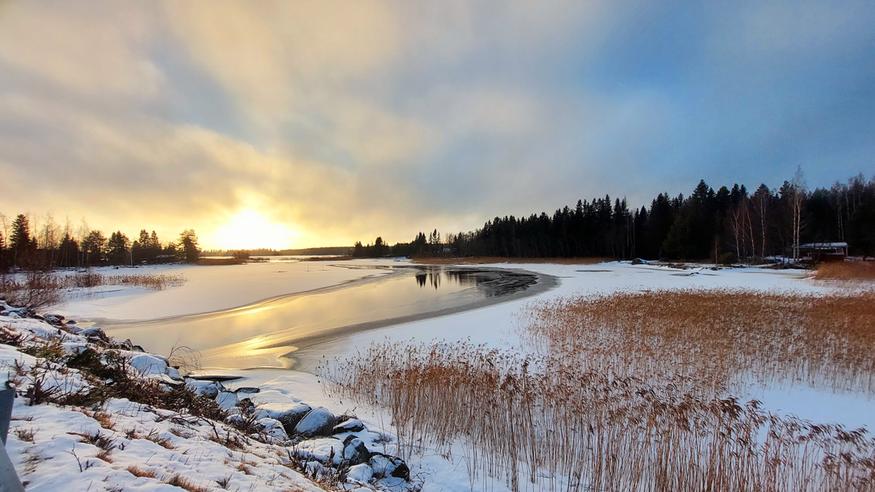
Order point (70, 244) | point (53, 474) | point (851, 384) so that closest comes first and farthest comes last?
point (53, 474) → point (851, 384) → point (70, 244)

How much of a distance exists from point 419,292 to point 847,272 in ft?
109

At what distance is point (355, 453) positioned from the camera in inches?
197

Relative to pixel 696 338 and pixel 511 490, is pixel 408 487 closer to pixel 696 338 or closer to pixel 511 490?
pixel 511 490

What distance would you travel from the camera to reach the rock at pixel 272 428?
5405 mm

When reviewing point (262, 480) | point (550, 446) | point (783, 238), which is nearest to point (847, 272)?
point (783, 238)

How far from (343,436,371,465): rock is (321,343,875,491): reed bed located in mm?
963

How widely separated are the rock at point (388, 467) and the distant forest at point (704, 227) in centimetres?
5716

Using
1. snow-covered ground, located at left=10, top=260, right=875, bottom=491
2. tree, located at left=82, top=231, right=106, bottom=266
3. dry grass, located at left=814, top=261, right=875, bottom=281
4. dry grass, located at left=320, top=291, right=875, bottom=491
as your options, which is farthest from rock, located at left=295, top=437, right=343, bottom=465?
tree, located at left=82, top=231, right=106, bottom=266

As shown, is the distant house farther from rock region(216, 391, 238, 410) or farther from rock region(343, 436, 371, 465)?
rock region(216, 391, 238, 410)

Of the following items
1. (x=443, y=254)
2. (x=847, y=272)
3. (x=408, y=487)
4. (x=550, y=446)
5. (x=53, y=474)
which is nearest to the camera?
A: (x=53, y=474)

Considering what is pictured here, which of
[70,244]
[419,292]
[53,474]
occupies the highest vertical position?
[70,244]

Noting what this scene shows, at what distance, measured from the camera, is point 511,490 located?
195 inches

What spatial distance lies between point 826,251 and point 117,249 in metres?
139

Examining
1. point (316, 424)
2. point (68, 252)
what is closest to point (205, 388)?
point (316, 424)
